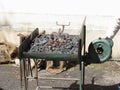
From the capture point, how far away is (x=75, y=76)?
8258 millimetres

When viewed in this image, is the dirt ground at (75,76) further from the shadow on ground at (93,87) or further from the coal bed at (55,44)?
the coal bed at (55,44)

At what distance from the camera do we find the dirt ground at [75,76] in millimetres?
7672

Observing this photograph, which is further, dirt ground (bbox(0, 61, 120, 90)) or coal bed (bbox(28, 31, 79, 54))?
dirt ground (bbox(0, 61, 120, 90))

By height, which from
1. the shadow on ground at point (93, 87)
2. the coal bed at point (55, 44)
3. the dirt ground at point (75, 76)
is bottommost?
the shadow on ground at point (93, 87)

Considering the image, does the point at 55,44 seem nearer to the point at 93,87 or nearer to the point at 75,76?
the point at 93,87

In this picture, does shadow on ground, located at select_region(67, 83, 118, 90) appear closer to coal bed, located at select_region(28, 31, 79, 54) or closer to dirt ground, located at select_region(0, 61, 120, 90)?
dirt ground, located at select_region(0, 61, 120, 90)

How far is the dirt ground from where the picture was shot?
767 centimetres

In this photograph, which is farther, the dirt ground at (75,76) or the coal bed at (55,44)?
the dirt ground at (75,76)

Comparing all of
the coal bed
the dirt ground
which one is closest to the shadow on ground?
the dirt ground

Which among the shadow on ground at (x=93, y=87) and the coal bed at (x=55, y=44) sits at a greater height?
the coal bed at (x=55, y=44)

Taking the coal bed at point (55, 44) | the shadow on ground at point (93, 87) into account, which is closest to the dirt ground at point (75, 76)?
the shadow on ground at point (93, 87)

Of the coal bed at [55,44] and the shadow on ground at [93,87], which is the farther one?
the shadow on ground at [93,87]

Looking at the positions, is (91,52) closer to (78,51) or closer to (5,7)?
(78,51)

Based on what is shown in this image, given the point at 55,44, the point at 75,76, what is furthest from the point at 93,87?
the point at 55,44
